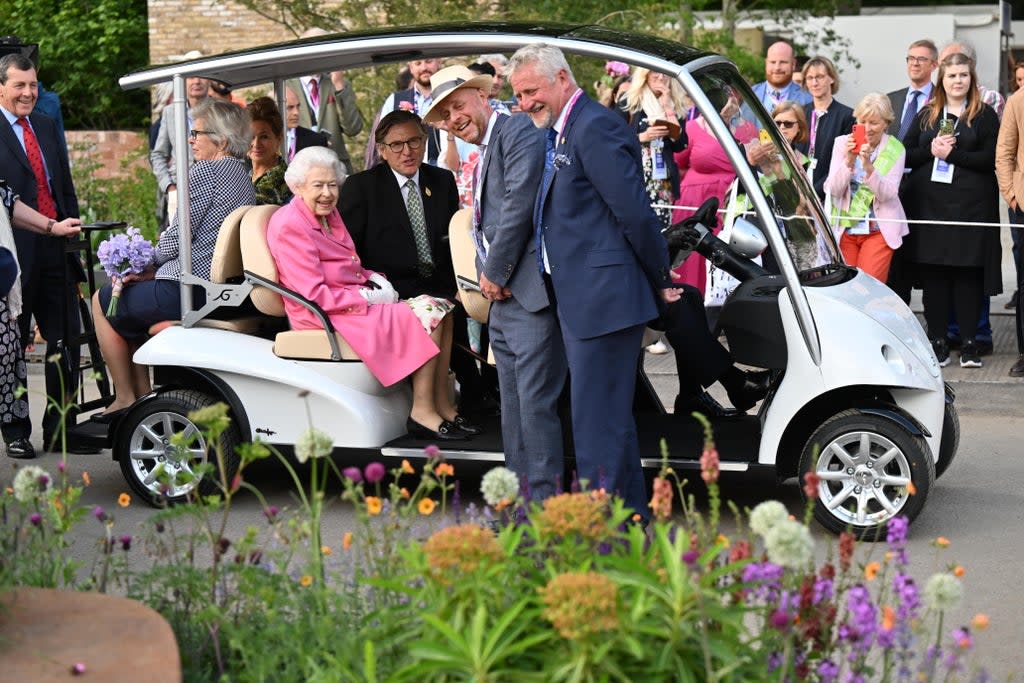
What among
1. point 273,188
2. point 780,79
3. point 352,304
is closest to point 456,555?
point 352,304

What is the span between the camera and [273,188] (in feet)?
27.9

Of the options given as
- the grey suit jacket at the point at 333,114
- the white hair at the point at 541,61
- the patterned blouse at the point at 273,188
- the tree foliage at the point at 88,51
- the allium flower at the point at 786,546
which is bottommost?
the allium flower at the point at 786,546

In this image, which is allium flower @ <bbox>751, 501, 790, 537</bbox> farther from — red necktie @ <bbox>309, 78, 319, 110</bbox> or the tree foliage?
the tree foliage

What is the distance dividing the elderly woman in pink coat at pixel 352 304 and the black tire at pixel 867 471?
1664mm

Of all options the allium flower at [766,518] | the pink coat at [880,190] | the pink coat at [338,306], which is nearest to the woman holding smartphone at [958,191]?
the pink coat at [880,190]

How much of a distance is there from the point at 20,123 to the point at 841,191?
5.10 m

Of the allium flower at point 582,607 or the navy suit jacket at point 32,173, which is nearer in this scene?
the allium flower at point 582,607

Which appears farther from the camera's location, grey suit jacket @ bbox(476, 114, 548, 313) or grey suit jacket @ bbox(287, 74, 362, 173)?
grey suit jacket @ bbox(287, 74, 362, 173)

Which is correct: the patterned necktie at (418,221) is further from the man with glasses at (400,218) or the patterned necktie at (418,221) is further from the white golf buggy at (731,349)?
the white golf buggy at (731,349)

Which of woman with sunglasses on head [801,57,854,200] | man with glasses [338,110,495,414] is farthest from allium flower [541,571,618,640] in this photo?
woman with sunglasses on head [801,57,854,200]

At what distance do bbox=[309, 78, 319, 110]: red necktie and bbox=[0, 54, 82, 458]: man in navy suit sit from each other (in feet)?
8.81

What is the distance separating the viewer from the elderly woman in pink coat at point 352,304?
23.7ft

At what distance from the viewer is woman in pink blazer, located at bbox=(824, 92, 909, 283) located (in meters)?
10.2

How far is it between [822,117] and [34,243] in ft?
17.8
